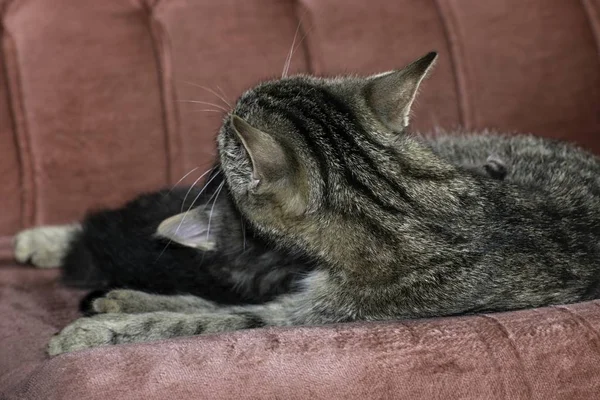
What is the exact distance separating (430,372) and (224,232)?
0.71 m

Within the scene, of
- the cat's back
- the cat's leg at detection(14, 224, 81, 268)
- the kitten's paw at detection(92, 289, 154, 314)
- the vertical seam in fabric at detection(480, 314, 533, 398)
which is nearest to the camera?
the vertical seam in fabric at detection(480, 314, 533, 398)

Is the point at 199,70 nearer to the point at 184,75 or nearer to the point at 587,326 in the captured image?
the point at 184,75

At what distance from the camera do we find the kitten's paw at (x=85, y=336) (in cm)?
125

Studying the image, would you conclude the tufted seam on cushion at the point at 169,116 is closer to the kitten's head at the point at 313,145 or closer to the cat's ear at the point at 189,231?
the cat's ear at the point at 189,231

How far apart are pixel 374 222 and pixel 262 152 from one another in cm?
24

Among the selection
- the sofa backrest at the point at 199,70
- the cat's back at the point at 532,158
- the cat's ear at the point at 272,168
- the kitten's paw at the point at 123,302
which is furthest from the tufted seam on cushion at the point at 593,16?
the kitten's paw at the point at 123,302

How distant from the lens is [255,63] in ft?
6.82

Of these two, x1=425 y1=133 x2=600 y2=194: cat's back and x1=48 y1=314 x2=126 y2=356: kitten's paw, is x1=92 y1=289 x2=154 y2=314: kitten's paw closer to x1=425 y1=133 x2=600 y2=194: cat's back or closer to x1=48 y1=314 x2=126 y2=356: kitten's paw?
x1=48 y1=314 x2=126 y2=356: kitten's paw

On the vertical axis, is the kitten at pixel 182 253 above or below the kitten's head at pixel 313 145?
below

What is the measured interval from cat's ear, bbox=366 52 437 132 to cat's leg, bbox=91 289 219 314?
1.82ft

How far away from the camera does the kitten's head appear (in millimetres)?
1223

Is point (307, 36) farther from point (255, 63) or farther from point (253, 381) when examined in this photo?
point (253, 381)

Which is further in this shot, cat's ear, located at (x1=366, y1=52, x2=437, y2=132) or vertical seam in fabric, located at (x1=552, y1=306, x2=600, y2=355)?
cat's ear, located at (x1=366, y1=52, x2=437, y2=132)

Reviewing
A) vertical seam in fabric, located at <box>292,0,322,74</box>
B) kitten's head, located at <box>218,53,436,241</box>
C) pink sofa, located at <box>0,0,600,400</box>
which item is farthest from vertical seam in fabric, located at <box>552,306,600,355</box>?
vertical seam in fabric, located at <box>292,0,322,74</box>
